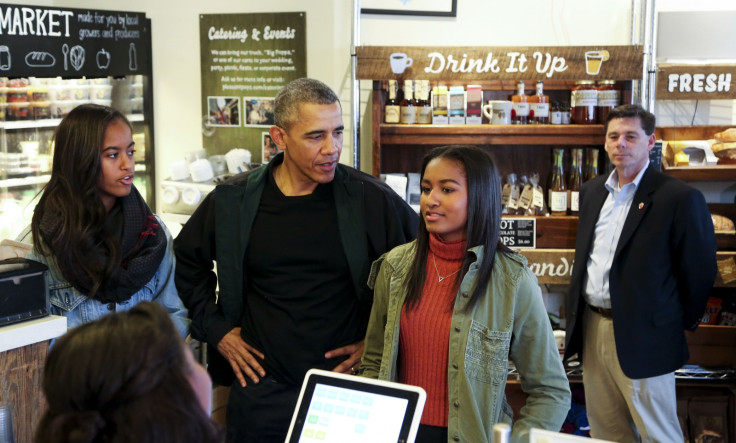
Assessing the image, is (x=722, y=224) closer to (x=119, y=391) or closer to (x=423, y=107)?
(x=423, y=107)

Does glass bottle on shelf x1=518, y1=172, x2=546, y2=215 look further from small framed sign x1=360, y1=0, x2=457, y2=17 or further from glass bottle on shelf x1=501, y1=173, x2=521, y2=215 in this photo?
small framed sign x1=360, y1=0, x2=457, y2=17

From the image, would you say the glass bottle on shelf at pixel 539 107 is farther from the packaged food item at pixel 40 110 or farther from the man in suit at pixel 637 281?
the packaged food item at pixel 40 110

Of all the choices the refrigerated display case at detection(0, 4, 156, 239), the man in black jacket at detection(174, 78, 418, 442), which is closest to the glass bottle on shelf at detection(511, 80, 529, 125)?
the man in black jacket at detection(174, 78, 418, 442)

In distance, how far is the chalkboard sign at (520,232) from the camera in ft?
13.7

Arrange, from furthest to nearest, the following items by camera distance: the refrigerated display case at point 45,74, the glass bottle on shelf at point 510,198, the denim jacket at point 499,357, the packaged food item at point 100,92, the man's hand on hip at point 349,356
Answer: the packaged food item at point 100,92 → the glass bottle on shelf at point 510,198 → the refrigerated display case at point 45,74 → the man's hand on hip at point 349,356 → the denim jacket at point 499,357

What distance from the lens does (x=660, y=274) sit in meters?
3.56

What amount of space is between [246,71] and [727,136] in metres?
2.69

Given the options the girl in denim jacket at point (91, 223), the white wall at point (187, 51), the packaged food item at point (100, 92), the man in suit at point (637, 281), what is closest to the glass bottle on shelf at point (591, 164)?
the man in suit at point (637, 281)

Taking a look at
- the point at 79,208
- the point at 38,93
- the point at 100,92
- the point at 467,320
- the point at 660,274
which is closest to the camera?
the point at 467,320

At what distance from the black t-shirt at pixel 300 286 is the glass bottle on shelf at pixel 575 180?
A: 7.00ft

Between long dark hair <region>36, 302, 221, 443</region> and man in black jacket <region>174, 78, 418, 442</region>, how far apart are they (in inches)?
52.1

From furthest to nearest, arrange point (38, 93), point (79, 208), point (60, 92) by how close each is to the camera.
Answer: point (60, 92) → point (38, 93) → point (79, 208)

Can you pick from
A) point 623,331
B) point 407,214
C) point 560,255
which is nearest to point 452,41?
point 560,255

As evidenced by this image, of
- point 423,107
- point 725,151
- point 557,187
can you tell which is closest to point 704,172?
point 725,151
